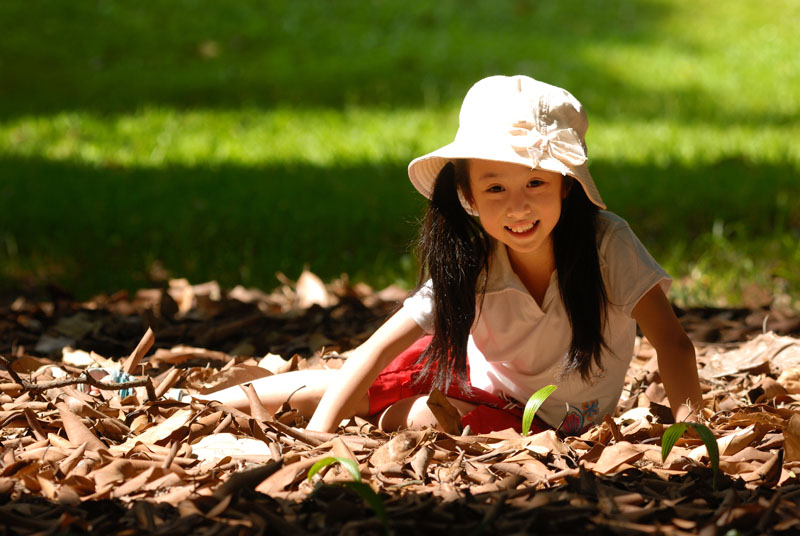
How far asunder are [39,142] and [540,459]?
6418mm

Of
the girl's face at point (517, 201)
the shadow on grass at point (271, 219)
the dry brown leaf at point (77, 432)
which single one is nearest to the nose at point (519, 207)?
the girl's face at point (517, 201)

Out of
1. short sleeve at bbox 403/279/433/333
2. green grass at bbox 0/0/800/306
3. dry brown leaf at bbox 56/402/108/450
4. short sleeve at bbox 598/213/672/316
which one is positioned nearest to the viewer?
dry brown leaf at bbox 56/402/108/450

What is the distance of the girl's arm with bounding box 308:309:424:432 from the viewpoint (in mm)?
2824

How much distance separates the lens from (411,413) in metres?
2.98

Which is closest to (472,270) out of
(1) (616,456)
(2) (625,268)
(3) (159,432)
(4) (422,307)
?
(4) (422,307)

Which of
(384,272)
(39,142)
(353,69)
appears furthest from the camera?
(353,69)

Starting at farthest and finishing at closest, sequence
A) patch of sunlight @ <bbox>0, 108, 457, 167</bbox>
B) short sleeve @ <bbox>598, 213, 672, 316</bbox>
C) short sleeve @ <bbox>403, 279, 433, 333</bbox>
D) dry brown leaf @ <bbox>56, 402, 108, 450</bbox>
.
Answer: patch of sunlight @ <bbox>0, 108, 457, 167</bbox> → short sleeve @ <bbox>403, 279, 433, 333</bbox> → short sleeve @ <bbox>598, 213, 672, 316</bbox> → dry brown leaf @ <bbox>56, 402, 108, 450</bbox>

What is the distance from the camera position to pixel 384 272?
5.18 metres

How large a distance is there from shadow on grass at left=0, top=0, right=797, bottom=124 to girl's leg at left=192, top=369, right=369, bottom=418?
637 centimetres

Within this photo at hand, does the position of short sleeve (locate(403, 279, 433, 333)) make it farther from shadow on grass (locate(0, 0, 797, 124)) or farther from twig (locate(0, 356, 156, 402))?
shadow on grass (locate(0, 0, 797, 124))

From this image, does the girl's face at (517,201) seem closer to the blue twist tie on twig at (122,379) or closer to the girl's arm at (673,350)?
the girl's arm at (673,350)

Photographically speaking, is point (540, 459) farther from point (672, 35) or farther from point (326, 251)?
point (672, 35)

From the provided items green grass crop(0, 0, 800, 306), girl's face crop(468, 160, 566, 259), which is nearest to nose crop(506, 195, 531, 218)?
girl's face crop(468, 160, 566, 259)

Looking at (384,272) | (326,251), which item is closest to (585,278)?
(384,272)
